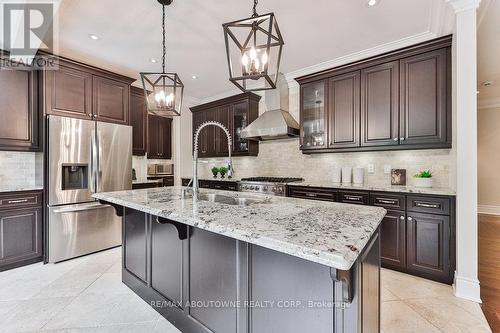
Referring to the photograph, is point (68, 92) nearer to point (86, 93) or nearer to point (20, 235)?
point (86, 93)

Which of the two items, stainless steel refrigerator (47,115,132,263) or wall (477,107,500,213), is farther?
wall (477,107,500,213)

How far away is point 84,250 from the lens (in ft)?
10.5

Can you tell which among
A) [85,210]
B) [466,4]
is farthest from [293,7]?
[85,210]

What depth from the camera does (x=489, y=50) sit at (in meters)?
3.17

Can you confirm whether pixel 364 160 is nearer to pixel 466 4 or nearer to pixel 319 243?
pixel 466 4

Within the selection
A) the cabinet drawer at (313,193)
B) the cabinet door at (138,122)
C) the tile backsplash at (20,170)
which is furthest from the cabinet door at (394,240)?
the tile backsplash at (20,170)

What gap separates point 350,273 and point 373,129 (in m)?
2.63

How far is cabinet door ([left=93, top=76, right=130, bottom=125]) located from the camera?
3.46 m

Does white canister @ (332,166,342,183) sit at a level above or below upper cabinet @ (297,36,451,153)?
below

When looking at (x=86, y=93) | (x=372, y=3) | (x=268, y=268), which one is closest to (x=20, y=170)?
(x=86, y=93)

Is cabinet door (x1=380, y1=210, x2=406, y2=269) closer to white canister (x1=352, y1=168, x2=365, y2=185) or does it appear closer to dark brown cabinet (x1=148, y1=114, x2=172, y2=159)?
white canister (x1=352, y1=168, x2=365, y2=185)

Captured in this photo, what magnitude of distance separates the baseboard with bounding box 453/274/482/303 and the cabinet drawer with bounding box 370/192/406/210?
30.9 inches

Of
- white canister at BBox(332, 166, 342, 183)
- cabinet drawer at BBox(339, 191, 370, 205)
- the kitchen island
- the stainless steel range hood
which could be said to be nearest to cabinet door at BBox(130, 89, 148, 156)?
the stainless steel range hood

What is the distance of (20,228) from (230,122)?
11.3ft
